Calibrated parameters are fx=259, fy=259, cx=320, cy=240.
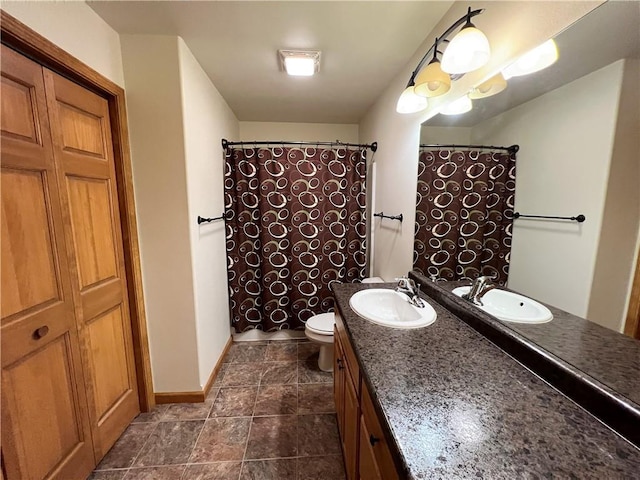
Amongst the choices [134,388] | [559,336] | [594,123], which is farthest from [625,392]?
[134,388]

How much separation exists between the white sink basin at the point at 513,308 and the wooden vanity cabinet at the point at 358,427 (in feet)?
1.95

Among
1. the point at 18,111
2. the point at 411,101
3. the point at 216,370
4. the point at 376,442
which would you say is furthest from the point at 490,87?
the point at 216,370

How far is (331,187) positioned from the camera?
2430 millimetres

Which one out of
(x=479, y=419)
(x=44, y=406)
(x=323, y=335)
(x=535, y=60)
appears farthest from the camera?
(x=323, y=335)

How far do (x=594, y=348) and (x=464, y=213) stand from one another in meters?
0.71

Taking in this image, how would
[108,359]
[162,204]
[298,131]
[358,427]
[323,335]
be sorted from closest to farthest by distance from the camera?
[358,427]
[108,359]
[162,204]
[323,335]
[298,131]

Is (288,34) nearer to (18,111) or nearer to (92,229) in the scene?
(18,111)

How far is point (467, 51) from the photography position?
0.94m

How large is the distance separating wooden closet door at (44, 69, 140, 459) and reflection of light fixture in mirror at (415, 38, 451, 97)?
1624mm

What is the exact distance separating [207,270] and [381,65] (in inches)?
74.9

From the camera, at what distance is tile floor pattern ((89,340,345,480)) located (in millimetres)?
1330

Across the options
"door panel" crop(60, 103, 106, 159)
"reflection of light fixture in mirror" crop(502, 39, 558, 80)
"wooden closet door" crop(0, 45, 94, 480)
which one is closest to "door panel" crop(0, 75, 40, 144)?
"wooden closet door" crop(0, 45, 94, 480)

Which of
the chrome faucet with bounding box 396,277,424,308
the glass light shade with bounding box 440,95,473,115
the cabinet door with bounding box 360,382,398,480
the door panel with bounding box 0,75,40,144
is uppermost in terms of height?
the glass light shade with bounding box 440,95,473,115

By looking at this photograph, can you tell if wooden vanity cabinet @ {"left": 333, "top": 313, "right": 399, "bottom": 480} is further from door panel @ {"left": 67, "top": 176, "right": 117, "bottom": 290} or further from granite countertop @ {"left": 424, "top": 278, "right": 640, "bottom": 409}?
door panel @ {"left": 67, "top": 176, "right": 117, "bottom": 290}
